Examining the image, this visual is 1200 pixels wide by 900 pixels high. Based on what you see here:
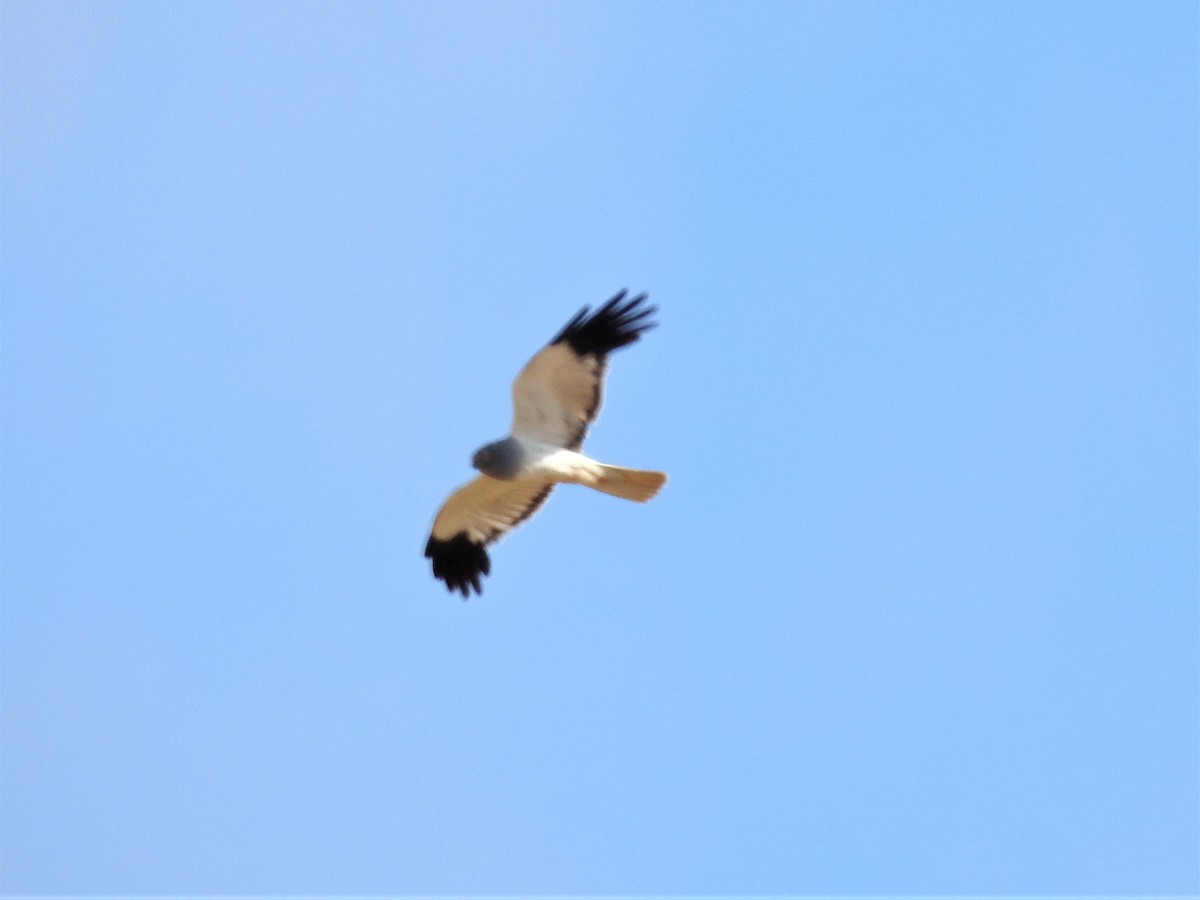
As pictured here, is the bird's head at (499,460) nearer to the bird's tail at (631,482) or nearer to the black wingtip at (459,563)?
the bird's tail at (631,482)

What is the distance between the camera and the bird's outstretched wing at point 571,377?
15.5 meters

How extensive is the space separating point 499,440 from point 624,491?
3.79 feet

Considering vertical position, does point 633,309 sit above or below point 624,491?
above

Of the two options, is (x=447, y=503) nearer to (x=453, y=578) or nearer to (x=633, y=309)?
(x=453, y=578)

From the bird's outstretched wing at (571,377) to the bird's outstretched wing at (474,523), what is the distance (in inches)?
24.7

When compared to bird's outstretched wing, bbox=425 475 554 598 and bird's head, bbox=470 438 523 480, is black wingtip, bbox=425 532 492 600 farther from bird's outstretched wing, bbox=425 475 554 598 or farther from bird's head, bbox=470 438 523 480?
bird's head, bbox=470 438 523 480

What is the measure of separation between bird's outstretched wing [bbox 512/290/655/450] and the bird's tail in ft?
1.59

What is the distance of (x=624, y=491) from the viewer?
50.9ft

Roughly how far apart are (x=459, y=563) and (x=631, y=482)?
7.36 ft

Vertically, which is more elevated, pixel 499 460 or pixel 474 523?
pixel 474 523

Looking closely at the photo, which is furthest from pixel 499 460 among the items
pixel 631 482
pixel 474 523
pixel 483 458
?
pixel 474 523

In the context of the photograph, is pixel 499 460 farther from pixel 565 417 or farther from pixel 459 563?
pixel 459 563

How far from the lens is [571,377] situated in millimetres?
15594

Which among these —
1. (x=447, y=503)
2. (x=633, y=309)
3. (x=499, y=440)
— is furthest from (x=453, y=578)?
(x=633, y=309)
